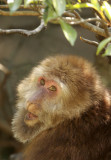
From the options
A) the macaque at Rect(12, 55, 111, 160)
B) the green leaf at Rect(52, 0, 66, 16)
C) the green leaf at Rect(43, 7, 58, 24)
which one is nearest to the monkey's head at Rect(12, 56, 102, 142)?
the macaque at Rect(12, 55, 111, 160)

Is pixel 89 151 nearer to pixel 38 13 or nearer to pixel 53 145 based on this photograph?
pixel 53 145

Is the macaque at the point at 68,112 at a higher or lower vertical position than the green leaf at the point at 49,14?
lower

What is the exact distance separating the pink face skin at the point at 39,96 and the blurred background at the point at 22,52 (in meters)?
3.17

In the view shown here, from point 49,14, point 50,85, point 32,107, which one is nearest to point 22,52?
point 50,85

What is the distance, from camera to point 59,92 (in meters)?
3.00

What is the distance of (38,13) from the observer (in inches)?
98.0

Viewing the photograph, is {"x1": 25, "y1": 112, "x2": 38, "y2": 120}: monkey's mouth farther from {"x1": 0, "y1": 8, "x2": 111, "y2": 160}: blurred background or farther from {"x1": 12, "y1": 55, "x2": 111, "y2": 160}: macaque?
{"x1": 0, "y1": 8, "x2": 111, "y2": 160}: blurred background

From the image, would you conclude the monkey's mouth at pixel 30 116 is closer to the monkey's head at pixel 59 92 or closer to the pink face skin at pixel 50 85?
the monkey's head at pixel 59 92

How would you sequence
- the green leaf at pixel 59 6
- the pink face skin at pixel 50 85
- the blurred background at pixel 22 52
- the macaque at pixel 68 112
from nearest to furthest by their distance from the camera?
the green leaf at pixel 59 6 < the macaque at pixel 68 112 < the pink face skin at pixel 50 85 < the blurred background at pixel 22 52

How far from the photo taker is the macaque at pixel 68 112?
9.45 feet

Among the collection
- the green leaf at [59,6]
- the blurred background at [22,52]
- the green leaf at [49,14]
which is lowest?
the blurred background at [22,52]

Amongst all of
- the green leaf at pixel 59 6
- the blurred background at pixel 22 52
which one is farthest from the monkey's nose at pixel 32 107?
the blurred background at pixel 22 52

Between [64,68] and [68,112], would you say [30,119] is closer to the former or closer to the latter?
[68,112]

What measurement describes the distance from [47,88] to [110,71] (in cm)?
345
